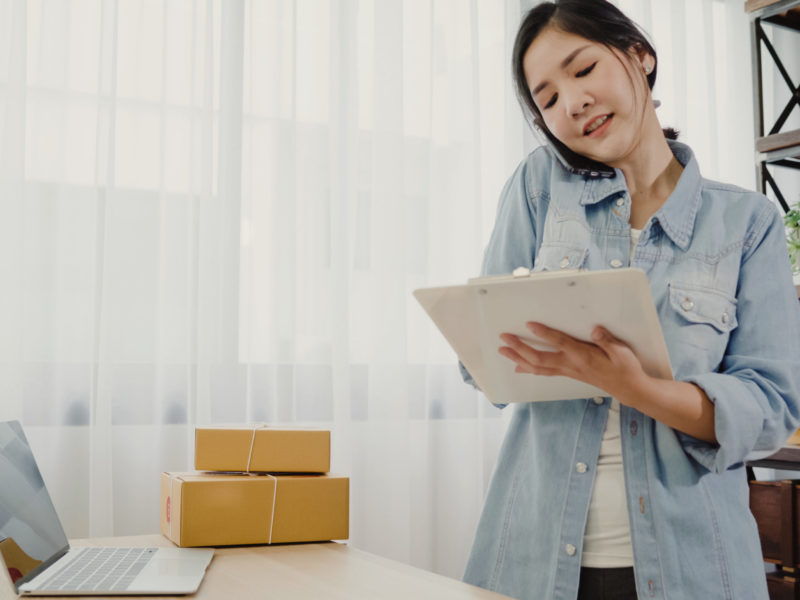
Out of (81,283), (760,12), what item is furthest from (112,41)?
(760,12)

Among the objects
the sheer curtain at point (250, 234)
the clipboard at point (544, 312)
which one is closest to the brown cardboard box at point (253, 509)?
the clipboard at point (544, 312)

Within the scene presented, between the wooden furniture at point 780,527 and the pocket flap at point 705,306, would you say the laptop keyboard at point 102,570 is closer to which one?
the pocket flap at point 705,306

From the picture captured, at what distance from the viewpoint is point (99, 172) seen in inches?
78.4

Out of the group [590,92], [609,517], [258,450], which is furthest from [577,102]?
[258,450]

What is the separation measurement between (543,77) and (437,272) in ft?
4.77

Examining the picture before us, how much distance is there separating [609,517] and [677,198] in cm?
42

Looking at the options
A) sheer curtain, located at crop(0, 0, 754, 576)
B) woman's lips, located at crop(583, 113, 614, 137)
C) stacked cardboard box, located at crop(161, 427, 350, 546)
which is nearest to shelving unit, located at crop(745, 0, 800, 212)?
sheer curtain, located at crop(0, 0, 754, 576)

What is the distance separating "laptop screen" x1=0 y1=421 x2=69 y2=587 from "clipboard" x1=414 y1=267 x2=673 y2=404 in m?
0.54

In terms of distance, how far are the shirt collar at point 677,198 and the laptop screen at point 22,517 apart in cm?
81

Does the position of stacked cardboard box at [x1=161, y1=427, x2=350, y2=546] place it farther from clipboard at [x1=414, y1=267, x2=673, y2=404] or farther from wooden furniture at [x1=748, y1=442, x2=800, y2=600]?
wooden furniture at [x1=748, y1=442, x2=800, y2=600]

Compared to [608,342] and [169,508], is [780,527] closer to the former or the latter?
[608,342]

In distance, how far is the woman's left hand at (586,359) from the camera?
33.1 inches

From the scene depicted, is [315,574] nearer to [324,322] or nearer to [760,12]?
[324,322]

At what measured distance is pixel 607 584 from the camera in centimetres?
94
